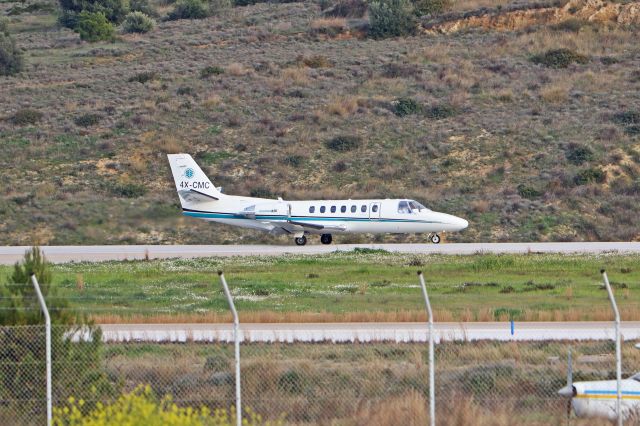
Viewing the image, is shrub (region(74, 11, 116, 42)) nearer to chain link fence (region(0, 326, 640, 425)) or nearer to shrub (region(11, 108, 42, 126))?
shrub (region(11, 108, 42, 126))

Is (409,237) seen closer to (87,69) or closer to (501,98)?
A: (501,98)

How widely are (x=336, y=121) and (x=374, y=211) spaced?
80.5 ft

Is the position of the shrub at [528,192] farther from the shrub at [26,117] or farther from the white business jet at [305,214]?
the shrub at [26,117]

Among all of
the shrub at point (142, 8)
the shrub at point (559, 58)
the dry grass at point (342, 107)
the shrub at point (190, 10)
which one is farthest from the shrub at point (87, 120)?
the shrub at point (142, 8)

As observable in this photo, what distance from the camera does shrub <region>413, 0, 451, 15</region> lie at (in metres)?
91.1

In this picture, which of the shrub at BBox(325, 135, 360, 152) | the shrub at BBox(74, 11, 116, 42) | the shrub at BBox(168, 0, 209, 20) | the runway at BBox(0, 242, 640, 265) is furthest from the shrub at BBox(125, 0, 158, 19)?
the runway at BBox(0, 242, 640, 265)

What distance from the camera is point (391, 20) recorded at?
87625 millimetres

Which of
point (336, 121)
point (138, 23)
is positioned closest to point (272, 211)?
point (336, 121)

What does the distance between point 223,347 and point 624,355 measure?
A: 6.89 m

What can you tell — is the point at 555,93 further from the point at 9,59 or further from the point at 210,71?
the point at 9,59

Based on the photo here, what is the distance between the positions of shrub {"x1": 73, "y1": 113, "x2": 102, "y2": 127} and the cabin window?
102 ft

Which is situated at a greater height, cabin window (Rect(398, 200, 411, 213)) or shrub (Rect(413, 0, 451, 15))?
shrub (Rect(413, 0, 451, 15))

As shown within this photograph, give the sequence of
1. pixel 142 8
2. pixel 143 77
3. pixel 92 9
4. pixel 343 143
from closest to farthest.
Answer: pixel 343 143 < pixel 143 77 < pixel 92 9 < pixel 142 8

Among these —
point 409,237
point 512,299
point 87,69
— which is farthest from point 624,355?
point 87,69
